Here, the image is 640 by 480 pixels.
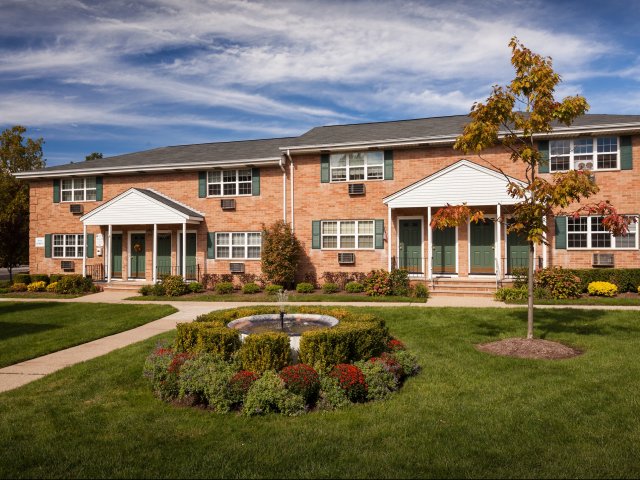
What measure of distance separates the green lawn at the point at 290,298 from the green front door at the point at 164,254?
3.28 metres

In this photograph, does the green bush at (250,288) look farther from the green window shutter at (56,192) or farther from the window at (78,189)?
the green window shutter at (56,192)

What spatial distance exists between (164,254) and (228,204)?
13.3ft

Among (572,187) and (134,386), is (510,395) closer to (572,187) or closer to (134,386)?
(572,187)

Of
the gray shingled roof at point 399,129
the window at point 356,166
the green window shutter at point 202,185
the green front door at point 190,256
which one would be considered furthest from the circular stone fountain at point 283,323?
the green window shutter at point 202,185

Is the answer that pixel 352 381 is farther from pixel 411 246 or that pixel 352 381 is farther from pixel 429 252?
pixel 411 246

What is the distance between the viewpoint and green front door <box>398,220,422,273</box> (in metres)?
18.0

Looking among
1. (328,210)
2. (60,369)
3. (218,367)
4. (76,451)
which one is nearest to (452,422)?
(218,367)

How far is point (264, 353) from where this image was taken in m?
6.32

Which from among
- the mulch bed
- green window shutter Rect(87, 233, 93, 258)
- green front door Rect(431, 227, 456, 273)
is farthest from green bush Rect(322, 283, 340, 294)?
green window shutter Rect(87, 233, 93, 258)

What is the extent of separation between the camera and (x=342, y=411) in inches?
226

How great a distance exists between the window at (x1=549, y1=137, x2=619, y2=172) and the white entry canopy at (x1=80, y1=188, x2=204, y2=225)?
14639mm

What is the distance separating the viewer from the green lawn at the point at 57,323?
947cm

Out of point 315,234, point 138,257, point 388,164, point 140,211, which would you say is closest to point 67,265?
point 138,257

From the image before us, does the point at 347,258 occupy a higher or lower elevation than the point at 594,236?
lower
